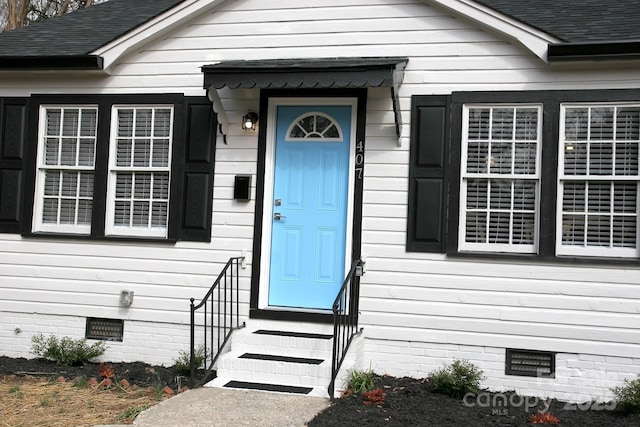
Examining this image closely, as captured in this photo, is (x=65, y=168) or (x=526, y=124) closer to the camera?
(x=526, y=124)

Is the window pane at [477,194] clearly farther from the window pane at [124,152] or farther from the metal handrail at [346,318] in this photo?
the window pane at [124,152]

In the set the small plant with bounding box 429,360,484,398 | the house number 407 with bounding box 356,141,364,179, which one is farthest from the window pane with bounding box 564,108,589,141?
the small plant with bounding box 429,360,484,398

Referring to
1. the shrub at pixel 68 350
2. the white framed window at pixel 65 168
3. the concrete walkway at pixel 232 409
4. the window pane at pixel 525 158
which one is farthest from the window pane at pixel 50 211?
the window pane at pixel 525 158

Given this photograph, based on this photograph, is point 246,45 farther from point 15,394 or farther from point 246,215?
point 15,394

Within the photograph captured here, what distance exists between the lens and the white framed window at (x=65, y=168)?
714 centimetres

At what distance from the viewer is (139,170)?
6965 millimetres

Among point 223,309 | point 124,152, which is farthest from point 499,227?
point 124,152

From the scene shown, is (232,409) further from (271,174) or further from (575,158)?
(575,158)

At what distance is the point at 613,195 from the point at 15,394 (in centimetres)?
562

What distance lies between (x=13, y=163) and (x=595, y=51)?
609 cm

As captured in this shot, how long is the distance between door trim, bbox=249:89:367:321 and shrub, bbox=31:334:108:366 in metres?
1.73

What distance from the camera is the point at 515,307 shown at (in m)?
6.04

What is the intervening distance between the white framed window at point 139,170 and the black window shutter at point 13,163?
3.50 feet

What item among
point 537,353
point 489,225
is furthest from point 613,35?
point 537,353
